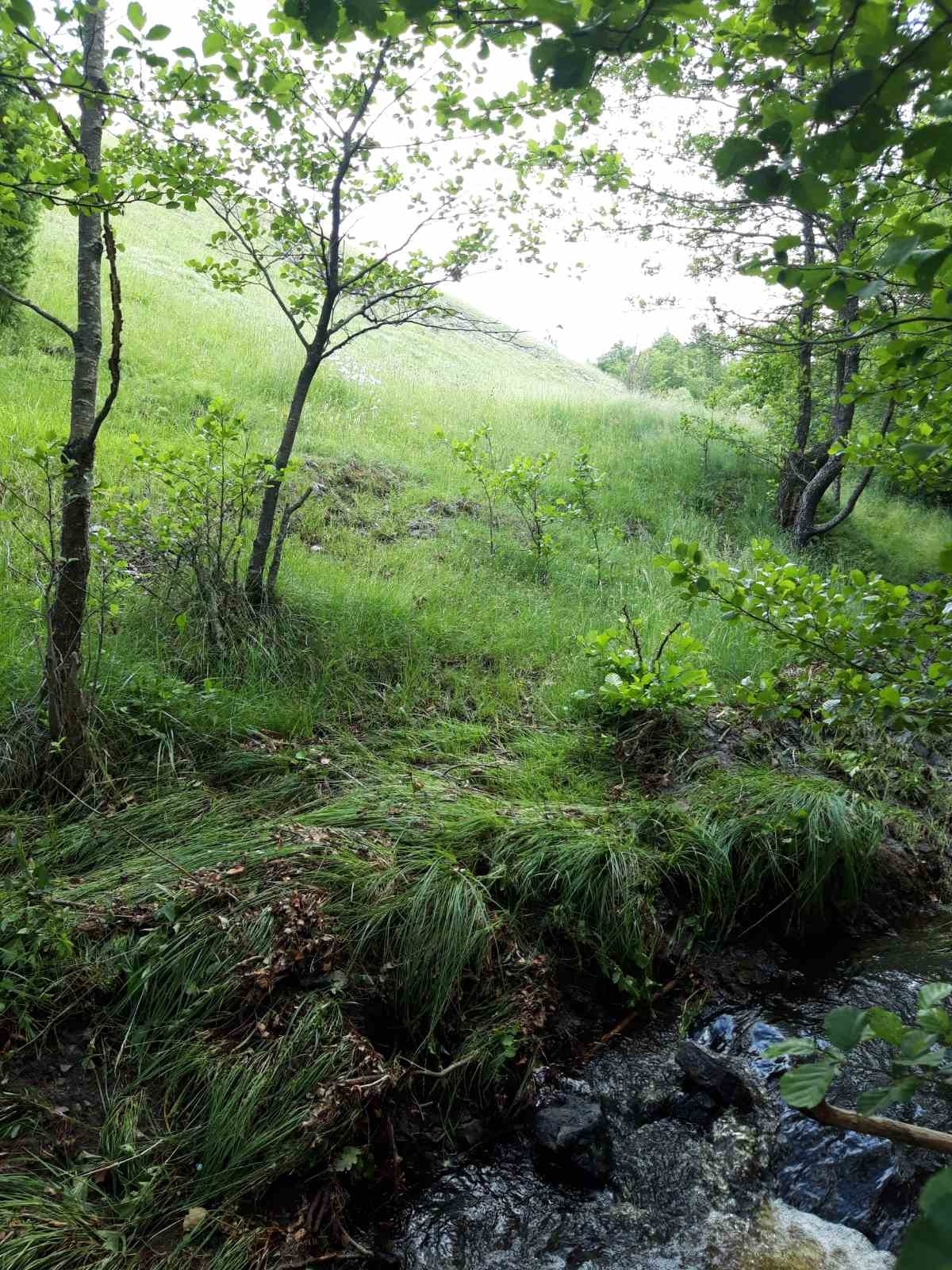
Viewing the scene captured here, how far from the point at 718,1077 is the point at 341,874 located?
5.78 ft

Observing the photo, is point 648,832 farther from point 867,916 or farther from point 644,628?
point 644,628

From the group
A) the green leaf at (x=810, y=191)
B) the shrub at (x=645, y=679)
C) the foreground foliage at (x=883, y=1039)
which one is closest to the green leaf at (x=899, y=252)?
the green leaf at (x=810, y=191)

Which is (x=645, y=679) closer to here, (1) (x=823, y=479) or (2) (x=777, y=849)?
(2) (x=777, y=849)

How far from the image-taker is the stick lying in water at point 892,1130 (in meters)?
1.26

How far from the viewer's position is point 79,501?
366 centimetres

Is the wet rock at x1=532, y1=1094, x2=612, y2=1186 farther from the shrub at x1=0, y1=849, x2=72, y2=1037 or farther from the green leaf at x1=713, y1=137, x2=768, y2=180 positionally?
the green leaf at x1=713, y1=137, x2=768, y2=180

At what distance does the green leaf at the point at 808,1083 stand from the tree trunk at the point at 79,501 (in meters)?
3.55

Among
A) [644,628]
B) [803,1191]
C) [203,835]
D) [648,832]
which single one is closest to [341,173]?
[644,628]

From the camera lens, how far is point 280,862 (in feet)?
10.8

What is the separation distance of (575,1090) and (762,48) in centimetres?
333

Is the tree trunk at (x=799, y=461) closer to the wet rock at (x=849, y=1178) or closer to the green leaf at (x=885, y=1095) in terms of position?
the wet rock at (x=849, y=1178)

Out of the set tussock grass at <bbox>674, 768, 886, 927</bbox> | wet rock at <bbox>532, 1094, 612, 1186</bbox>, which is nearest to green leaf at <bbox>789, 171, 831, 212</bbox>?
wet rock at <bbox>532, 1094, 612, 1186</bbox>

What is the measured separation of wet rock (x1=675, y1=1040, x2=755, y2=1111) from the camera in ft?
9.84

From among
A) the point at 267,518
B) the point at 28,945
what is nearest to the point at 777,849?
the point at 28,945
